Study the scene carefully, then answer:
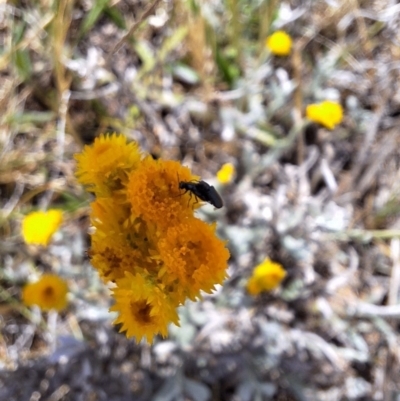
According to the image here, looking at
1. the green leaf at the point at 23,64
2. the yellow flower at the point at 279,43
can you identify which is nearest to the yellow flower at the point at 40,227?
the green leaf at the point at 23,64

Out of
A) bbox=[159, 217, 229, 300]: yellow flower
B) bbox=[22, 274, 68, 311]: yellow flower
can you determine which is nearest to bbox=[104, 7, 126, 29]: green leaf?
bbox=[22, 274, 68, 311]: yellow flower

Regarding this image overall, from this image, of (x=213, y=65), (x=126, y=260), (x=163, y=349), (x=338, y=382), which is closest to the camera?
(x=126, y=260)

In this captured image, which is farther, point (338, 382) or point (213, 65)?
point (213, 65)

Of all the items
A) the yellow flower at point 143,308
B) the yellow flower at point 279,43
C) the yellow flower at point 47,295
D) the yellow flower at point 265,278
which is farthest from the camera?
the yellow flower at point 279,43

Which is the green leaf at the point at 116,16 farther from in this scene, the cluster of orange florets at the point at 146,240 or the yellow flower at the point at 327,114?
the cluster of orange florets at the point at 146,240

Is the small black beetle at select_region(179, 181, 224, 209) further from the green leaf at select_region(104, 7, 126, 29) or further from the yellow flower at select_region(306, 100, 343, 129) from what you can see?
the green leaf at select_region(104, 7, 126, 29)

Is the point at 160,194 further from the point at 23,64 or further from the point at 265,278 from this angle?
the point at 23,64

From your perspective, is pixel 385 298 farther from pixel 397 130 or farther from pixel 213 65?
pixel 213 65

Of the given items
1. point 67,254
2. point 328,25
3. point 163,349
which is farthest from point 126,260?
point 328,25
